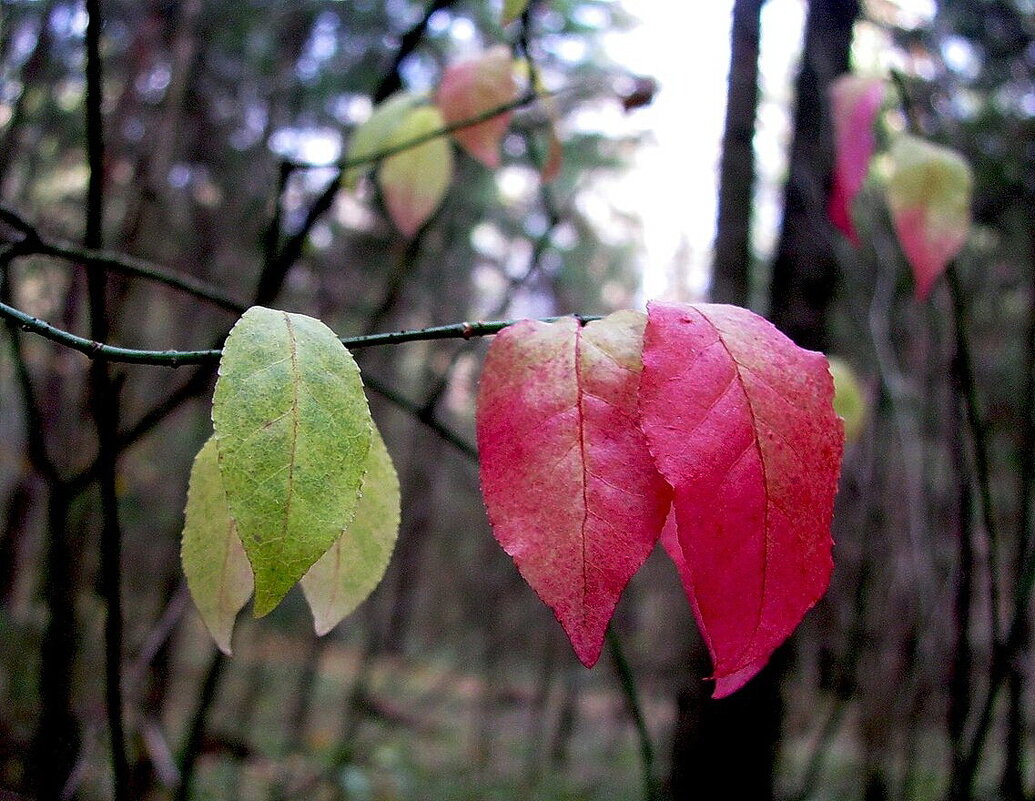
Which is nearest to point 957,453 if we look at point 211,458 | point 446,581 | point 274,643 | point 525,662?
point 211,458

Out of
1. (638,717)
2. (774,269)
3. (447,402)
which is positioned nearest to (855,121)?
(638,717)

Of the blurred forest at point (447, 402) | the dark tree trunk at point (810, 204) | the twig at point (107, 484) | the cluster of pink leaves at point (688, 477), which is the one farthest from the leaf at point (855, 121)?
the dark tree trunk at point (810, 204)

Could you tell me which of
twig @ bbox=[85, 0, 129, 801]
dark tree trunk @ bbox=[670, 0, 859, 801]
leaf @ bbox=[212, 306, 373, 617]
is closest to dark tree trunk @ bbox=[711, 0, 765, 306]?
dark tree trunk @ bbox=[670, 0, 859, 801]

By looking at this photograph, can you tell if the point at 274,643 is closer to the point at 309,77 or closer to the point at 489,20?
the point at 309,77

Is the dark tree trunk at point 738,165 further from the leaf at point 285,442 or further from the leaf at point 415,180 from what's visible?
the leaf at point 285,442

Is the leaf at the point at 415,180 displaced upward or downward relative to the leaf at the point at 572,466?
upward

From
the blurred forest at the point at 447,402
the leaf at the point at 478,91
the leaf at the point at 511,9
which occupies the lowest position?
the blurred forest at the point at 447,402

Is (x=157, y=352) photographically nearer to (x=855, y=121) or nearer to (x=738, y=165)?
(x=855, y=121)

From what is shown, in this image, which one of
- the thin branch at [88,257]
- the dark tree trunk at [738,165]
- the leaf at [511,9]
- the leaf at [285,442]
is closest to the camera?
the leaf at [285,442]

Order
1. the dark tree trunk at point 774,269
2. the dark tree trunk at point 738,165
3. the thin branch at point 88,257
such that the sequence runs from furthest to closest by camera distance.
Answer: the dark tree trunk at point 774,269
the dark tree trunk at point 738,165
the thin branch at point 88,257
